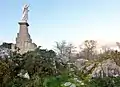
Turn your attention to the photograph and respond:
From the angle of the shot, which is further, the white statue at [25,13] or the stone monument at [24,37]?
the white statue at [25,13]

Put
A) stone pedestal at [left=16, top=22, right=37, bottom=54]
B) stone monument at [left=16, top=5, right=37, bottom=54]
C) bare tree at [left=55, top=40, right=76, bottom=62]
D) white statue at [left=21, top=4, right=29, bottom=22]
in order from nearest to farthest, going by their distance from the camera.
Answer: stone monument at [left=16, top=5, right=37, bottom=54] < stone pedestal at [left=16, top=22, right=37, bottom=54] < white statue at [left=21, top=4, right=29, bottom=22] < bare tree at [left=55, top=40, right=76, bottom=62]

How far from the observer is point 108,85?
12.2 meters

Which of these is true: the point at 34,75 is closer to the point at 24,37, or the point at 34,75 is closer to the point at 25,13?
the point at 24,37

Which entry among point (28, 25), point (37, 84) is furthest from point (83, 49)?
point (37, 84)

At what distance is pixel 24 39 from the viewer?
1106 inches

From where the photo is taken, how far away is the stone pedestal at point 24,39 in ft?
87.9

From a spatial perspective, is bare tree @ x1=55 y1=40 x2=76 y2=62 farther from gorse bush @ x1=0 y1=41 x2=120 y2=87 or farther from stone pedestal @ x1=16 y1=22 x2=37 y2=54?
gorse bush @ x1=0 y1=41 x2=120 y2=87

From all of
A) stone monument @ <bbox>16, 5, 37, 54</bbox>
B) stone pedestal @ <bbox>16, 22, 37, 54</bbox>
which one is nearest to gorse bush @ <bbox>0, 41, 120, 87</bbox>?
stone monument @ <bbox>16, 5, 37, 54</bbox>

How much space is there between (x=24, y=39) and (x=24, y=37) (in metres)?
0.50

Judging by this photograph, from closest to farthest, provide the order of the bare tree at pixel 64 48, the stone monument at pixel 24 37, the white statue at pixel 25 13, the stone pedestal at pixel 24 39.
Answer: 1. the stone monument at pixel 24 37
2. the stone pedestal at pixel 24 39
3. the white statue at pixel 25 13
4. the bare tree at pixel 64 48

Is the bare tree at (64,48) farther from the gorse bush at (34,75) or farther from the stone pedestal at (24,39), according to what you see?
the gorse bush at (34,75)

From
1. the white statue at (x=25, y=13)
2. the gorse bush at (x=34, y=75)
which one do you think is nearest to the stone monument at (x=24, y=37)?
the white statue at (x=25, y=13)

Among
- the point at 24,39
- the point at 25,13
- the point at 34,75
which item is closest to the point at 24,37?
the point at 24,39

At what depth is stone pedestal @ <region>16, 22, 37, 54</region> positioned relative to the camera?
87.9 ft
